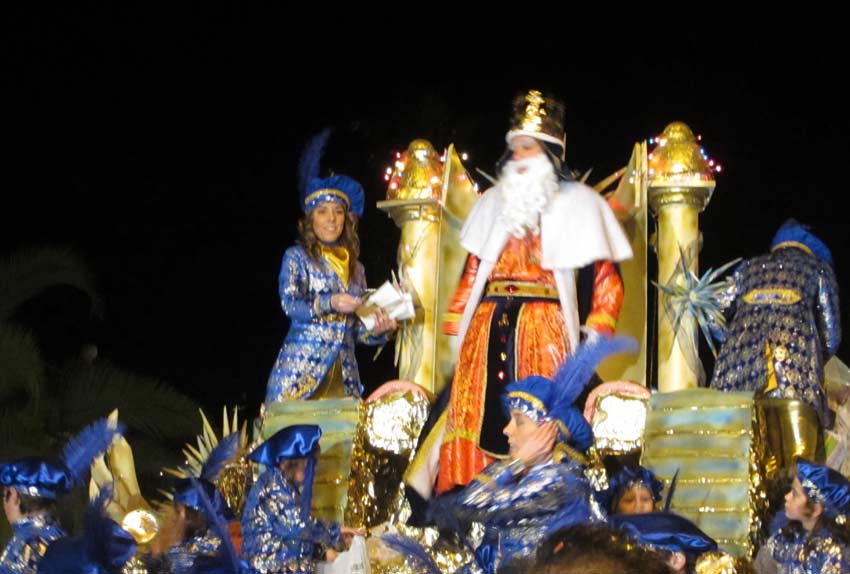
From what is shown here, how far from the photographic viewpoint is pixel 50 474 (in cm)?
836

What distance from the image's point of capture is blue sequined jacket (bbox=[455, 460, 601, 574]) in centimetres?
733

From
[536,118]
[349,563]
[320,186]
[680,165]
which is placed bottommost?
[349,563]

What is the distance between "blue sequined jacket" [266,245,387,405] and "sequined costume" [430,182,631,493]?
0.81m

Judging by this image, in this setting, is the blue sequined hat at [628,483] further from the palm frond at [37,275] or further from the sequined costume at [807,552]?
the palm frond at [37,275]

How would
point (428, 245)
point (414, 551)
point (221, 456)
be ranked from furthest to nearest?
point (428, 245) < point (221, 456) < point (414, 551)

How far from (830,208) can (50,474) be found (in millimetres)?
7181

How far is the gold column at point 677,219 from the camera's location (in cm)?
995

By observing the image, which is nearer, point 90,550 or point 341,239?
point 90,550

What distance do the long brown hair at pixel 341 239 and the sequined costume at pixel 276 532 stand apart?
2283mm

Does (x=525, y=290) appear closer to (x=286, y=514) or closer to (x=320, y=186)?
(x=320, y=186)

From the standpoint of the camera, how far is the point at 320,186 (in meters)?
10.2

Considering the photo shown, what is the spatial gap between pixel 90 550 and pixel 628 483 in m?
2.39

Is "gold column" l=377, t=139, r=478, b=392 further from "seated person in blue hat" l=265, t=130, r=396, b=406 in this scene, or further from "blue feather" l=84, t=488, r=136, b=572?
"blue feather" l=84, t=488, r=136, b=572

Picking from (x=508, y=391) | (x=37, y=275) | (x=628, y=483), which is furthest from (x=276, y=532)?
(x=37, y=275)
